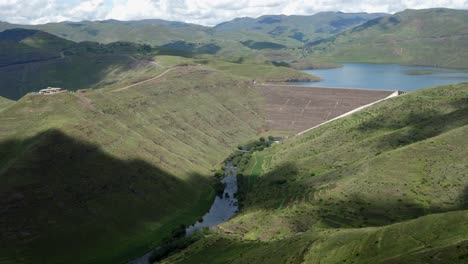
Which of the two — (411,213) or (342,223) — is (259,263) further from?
(411,213)

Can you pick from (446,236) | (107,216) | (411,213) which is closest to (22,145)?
(107,216)

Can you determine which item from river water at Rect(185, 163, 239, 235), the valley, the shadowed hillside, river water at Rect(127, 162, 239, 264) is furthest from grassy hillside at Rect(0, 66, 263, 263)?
river water at Rect(185, 163, 239, 235)

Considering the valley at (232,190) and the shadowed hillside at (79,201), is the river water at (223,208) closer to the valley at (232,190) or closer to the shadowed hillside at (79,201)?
the valley at (232,190)

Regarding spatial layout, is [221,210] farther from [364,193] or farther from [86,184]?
[364,193]

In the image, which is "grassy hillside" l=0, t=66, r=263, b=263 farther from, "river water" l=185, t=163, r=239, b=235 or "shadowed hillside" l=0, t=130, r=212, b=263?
"river water" l=185, t=163, r=239, b=235

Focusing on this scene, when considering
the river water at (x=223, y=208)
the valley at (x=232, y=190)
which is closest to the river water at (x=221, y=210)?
the river water at (x=223, y=208)
